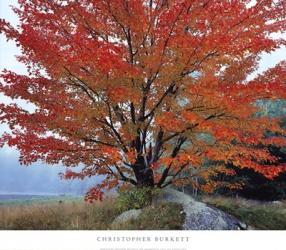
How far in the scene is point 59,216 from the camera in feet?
44.3

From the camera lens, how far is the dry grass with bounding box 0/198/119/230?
12555mm

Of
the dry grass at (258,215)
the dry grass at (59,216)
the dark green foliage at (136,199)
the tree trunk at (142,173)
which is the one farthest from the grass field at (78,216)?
the dry grass at (258,215)

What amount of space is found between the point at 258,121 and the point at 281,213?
3691 millimetres

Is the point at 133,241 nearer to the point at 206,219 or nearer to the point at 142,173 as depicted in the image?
the point at 206,219

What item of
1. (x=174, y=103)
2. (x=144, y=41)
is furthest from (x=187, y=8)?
(x=174, y=103)

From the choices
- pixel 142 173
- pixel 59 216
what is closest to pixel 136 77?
pixel 142 173

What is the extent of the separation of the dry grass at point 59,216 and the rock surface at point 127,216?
0.29 meters

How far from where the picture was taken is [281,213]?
1448cm

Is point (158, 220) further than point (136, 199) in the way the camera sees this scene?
No

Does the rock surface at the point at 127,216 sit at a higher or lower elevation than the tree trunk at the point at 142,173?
lower

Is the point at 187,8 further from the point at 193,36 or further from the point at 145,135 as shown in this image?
the point at 145,135

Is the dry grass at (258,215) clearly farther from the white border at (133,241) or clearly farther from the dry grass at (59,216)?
the dry grass at (59,216)

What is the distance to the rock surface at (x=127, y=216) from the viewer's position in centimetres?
1222

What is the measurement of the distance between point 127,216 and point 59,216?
2345 mm
